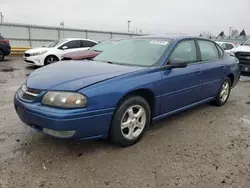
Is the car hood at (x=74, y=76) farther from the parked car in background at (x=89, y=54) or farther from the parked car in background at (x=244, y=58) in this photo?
the parked car in background at (x=244, y=58)

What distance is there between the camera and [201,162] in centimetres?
285

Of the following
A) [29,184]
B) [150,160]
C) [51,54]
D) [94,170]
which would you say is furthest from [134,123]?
[51,54]

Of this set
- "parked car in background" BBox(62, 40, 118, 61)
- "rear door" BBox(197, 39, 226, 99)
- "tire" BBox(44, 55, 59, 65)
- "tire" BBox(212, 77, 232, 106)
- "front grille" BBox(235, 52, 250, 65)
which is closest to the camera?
"rear door" BBox(197, 39, 226, 99)

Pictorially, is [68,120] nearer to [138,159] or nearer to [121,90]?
[121,90]

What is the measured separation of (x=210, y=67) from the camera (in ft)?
14.4

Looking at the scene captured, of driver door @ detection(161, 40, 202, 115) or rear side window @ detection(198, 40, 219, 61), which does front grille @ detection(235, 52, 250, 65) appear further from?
driver door @ detection(161, 40, 202, 115)

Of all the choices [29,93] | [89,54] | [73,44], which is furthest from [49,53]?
[29,93]

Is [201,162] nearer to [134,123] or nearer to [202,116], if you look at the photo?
[134,123]

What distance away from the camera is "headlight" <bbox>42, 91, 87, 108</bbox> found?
8.41ft

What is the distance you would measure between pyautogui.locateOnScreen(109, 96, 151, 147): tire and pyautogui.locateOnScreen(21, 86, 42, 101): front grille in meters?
0.99

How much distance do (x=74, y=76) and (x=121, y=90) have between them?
0.63 metres

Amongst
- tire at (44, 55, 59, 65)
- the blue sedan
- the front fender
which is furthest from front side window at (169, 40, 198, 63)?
tire at (44, 55, 59, 65)

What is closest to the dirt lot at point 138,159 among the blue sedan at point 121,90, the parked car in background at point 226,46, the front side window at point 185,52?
the blue sedan at point 121,90

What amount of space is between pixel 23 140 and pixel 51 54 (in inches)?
303
